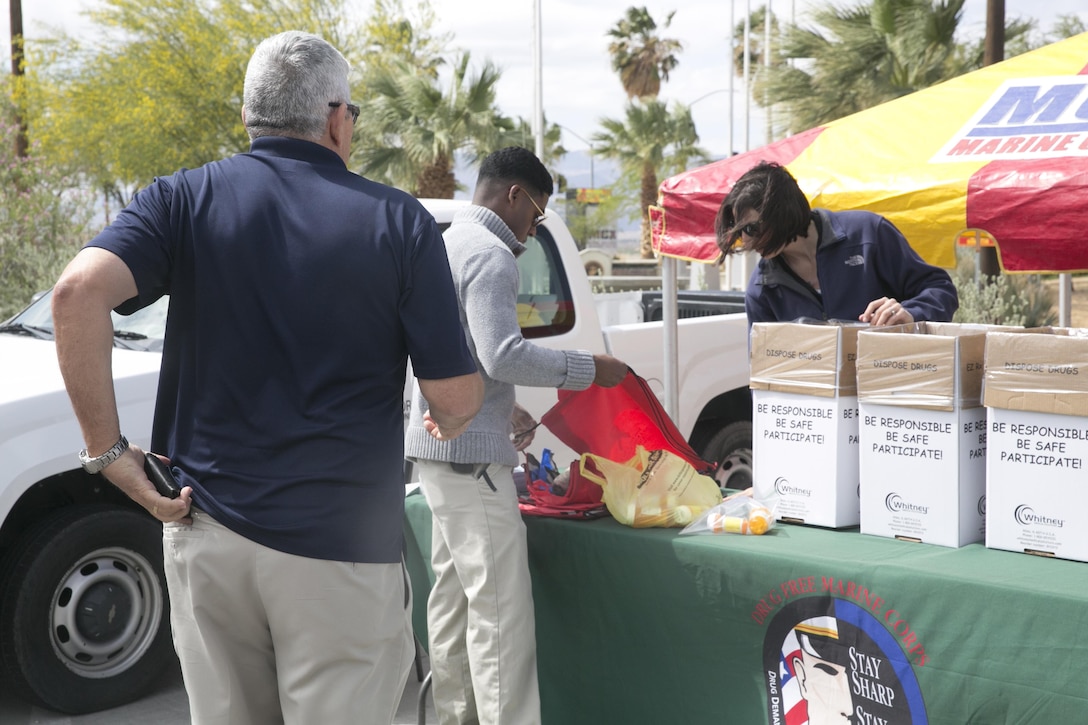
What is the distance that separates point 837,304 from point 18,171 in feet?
39.8

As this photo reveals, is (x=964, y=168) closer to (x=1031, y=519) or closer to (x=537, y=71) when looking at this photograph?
(x=1031, y=519)

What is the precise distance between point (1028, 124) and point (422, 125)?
20.6 m

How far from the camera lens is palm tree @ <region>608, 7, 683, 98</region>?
52.9 m

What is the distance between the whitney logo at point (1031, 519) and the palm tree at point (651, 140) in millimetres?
37400

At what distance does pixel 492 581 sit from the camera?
310 cm

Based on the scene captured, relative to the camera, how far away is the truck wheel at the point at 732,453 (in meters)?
6.34

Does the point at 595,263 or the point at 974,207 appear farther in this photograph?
the point at 595,263

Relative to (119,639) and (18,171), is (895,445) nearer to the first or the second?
(119,639)

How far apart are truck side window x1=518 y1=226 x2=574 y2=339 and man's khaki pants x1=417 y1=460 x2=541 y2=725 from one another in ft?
7.32

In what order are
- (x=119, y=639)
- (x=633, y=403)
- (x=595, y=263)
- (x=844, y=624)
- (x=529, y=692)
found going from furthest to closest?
(x=595, y=263)
(x=119, y=639)
(x=633, y=403)
(x=529, y=692)
(x=844, y=624)

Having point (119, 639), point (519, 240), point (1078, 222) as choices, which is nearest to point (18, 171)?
point (119, 639)

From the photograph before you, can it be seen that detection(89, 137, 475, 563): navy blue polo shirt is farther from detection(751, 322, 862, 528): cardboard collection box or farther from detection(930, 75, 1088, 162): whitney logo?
detection(930, 75, 1088, 162): whitney logo

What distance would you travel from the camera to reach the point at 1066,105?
12.4 feet

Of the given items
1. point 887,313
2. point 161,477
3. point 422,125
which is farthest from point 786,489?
point 422,125
